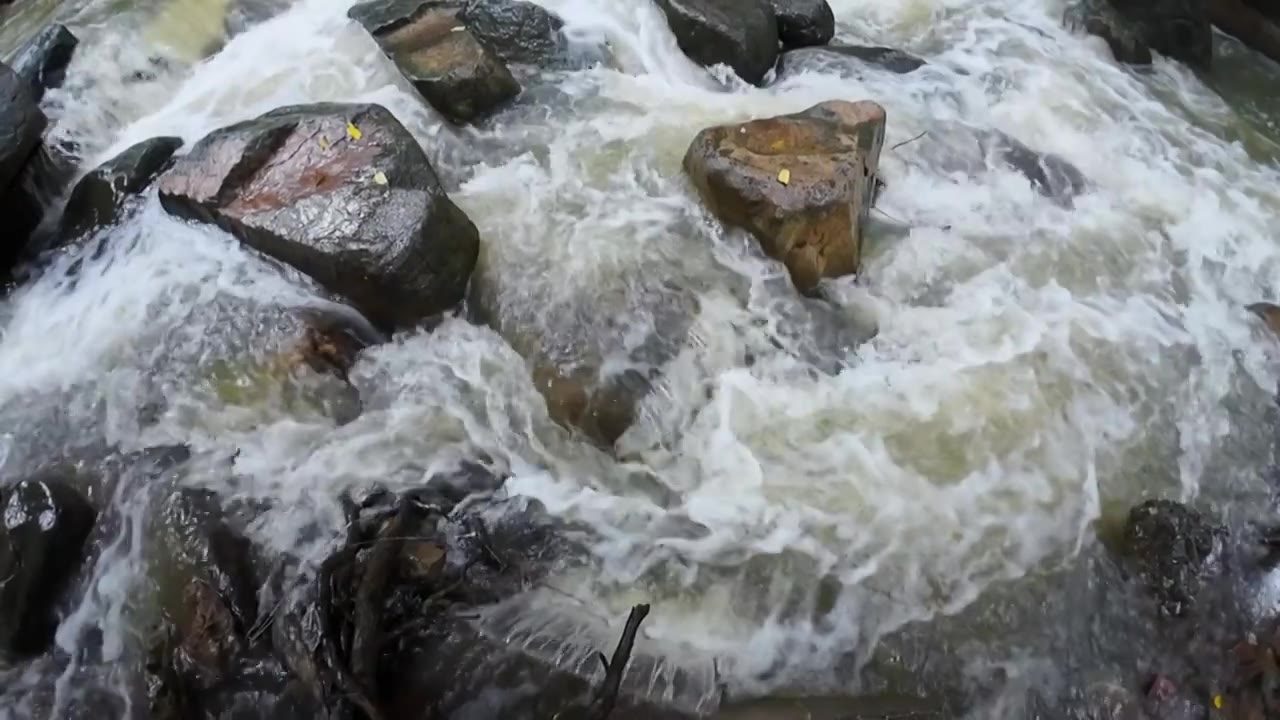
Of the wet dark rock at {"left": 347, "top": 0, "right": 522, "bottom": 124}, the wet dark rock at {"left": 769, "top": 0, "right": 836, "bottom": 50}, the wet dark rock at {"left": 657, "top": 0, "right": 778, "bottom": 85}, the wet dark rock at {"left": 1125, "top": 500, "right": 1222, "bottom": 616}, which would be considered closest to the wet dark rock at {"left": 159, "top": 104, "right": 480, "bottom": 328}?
the wet dark rock at {"left": 347, "top": 0, "right": 522, "bottom": 124}

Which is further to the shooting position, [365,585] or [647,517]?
[647,517]

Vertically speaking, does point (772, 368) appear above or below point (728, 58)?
below

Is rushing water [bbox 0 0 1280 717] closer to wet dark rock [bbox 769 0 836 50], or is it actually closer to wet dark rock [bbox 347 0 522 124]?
wet dark rock [bbox 347 0 522 124]

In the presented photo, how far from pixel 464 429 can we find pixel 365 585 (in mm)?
814

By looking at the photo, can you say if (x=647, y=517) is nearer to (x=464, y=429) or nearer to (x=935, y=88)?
(x=464, y=429)

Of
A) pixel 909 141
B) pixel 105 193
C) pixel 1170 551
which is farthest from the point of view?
pixel 909 141

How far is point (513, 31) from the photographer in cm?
502

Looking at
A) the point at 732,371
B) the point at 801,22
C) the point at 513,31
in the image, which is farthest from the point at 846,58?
the point at 732,371

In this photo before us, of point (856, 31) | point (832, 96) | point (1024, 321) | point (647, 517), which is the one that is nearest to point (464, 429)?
point (647, 517)

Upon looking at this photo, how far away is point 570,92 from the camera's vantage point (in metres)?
4.88

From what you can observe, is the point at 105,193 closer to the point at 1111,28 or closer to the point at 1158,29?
the point at 1111,28

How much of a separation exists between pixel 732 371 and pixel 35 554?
2571 mm

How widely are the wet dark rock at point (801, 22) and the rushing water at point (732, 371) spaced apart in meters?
0.43

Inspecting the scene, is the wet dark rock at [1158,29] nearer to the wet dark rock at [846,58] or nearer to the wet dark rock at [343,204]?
the wet dark rock at [846,58]
